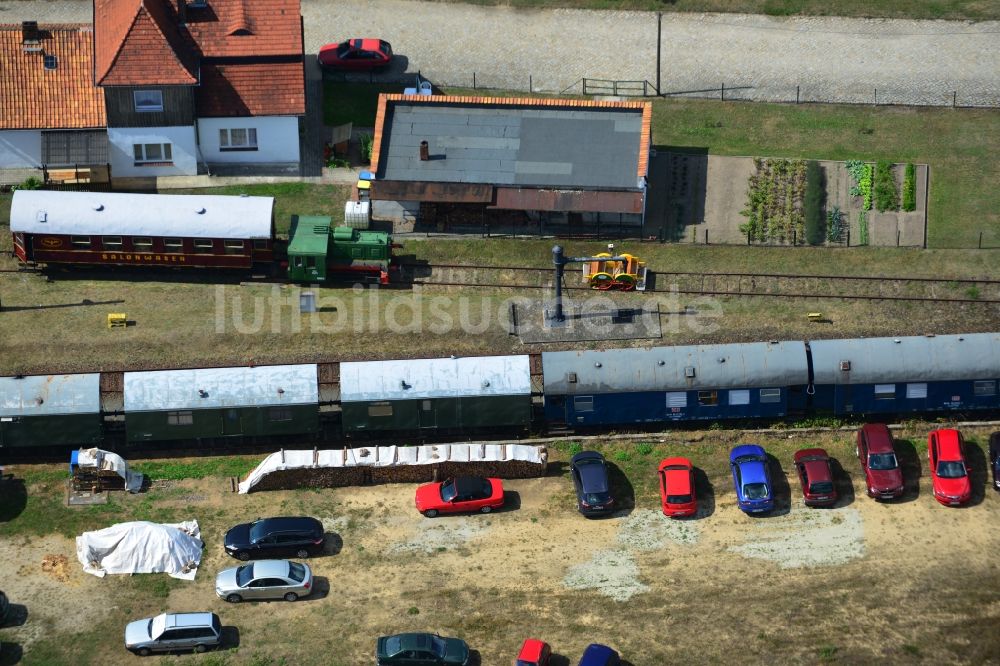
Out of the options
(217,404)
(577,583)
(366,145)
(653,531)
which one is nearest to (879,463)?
(653,531)

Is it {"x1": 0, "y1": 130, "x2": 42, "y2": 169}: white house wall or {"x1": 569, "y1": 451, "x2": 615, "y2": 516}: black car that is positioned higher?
{"x1": 0, "y1": 130, "x2": 42, "y2": 169}: white house wall

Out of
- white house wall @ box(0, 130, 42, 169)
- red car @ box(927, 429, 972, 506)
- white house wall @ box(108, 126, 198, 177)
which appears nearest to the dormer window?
white house wall @ box(108, 126, 198, 177)

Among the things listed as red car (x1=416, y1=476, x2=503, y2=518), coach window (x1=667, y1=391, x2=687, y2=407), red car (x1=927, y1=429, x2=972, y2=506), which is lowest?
red car (x1=416, y1=476, x2=503, y2=518)

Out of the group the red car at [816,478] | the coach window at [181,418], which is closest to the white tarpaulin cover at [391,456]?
the coach window at [181,418]

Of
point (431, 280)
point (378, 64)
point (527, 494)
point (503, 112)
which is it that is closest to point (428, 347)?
point (431, 280)

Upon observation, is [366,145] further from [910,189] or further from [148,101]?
[910,189]

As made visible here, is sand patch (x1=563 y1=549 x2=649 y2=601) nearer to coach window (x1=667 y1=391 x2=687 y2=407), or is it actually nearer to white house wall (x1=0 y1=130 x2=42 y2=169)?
coach window (x1=667 y1=391 x2=687 y2=407)
